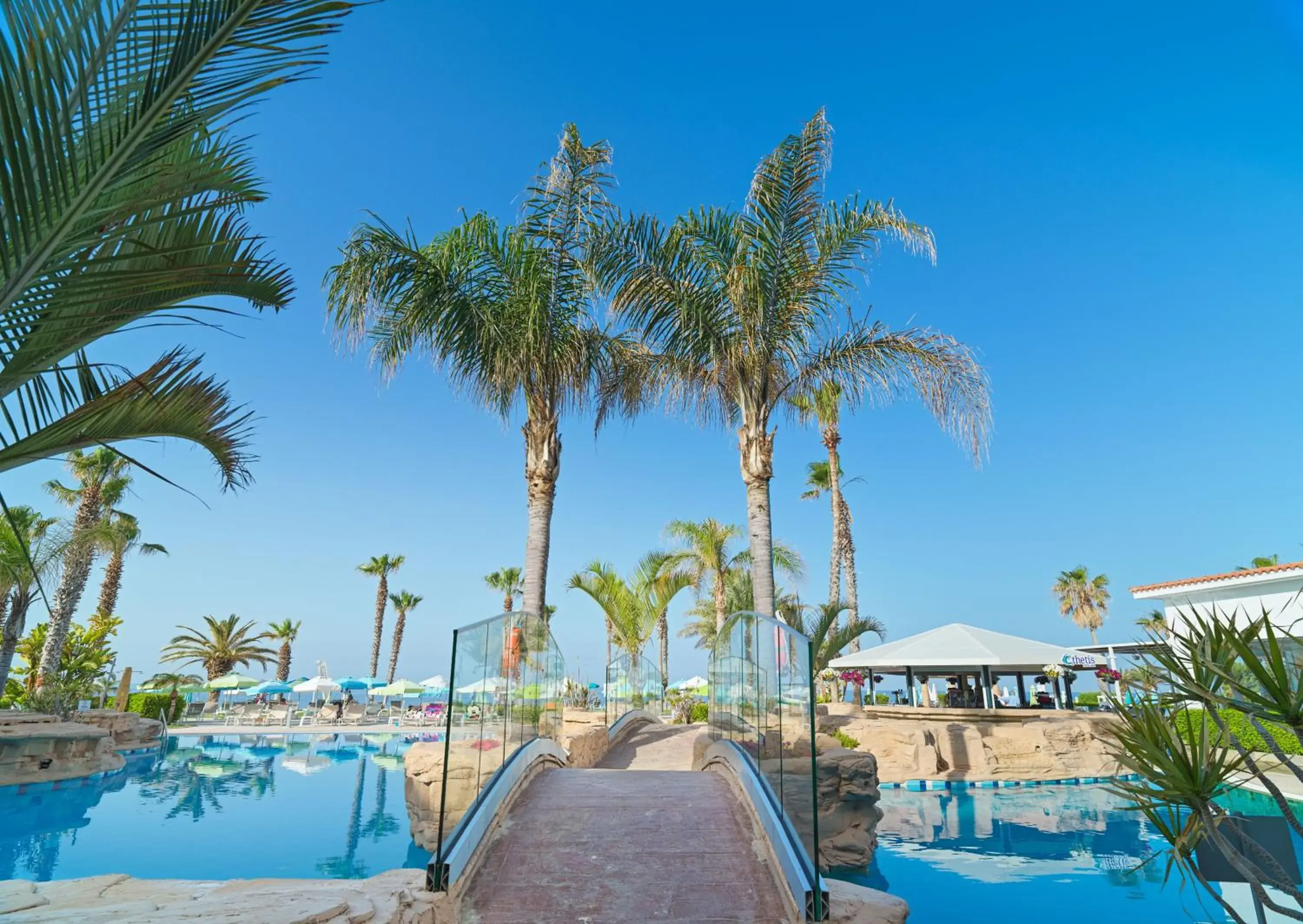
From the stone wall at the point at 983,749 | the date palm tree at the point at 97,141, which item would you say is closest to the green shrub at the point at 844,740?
the stone wall at the point at 983,749

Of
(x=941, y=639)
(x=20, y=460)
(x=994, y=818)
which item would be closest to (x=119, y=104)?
(x=20, y=460)

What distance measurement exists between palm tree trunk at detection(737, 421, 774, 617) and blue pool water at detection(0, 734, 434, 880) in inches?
228

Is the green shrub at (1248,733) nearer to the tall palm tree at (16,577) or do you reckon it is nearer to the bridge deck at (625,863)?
the bridge deck at (625,863)

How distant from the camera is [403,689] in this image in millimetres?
31078

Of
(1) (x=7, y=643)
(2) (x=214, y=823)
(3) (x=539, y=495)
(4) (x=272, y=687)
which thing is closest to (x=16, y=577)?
(1) (x=7, y=643)

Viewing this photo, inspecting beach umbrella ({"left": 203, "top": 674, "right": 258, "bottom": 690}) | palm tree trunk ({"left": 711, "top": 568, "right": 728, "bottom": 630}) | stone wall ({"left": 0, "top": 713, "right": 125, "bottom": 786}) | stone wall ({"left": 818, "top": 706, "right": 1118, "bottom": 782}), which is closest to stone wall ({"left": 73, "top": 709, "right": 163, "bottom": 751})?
stone wall ({"left": 0, "top": 713, "right": 125, "bottom": 786})

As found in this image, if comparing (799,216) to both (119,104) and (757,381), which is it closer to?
(757,381)

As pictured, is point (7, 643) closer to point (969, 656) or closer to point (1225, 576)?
point (969, 656)

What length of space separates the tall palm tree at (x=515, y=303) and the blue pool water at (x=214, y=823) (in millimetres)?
4380

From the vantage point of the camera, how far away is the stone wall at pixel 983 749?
50.1 feet

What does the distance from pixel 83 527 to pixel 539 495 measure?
58.4 feet

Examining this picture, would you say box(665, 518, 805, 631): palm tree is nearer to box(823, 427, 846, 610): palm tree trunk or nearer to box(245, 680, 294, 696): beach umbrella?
box(823, 427, 846, 610): palm tree trunk

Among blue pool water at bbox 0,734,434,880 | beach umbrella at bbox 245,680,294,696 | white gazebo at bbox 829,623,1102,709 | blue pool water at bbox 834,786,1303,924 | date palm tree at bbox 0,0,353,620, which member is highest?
date palm tree at bbox 0,0,353,620

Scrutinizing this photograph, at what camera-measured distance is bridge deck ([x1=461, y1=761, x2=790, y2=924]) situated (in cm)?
441
